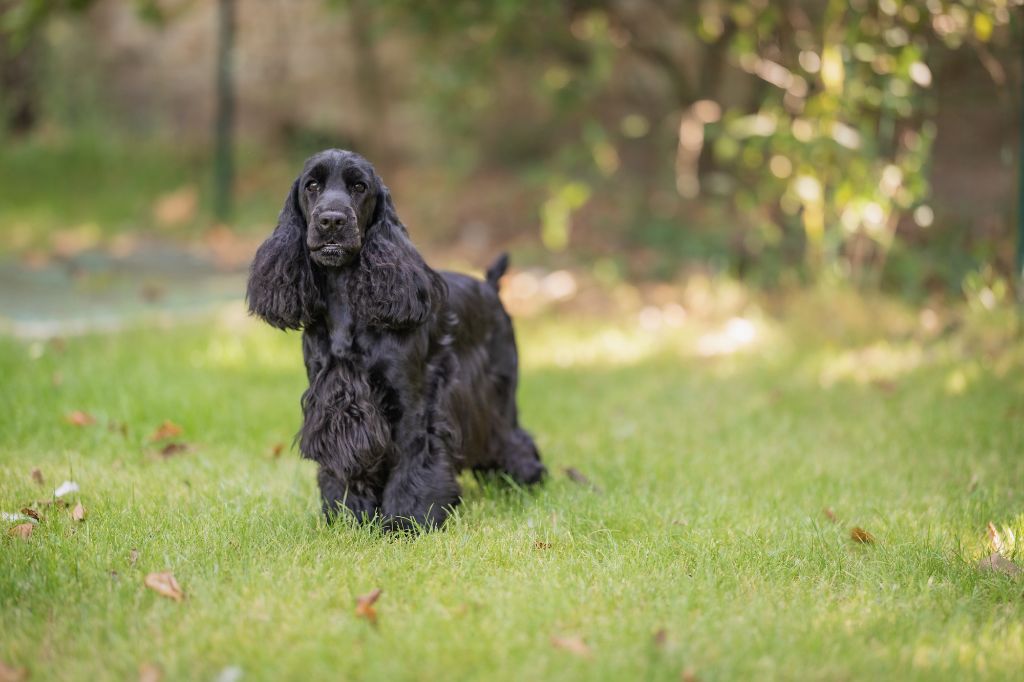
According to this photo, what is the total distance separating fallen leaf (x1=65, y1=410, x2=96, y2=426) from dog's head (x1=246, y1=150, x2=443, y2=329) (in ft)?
5.60

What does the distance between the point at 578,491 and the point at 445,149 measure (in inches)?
345

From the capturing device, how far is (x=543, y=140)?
40.2 feet

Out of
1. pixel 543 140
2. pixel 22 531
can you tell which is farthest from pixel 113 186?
pixel 22 531

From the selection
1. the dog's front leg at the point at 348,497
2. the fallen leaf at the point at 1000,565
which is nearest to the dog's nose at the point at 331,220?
the dog's front leg at the point at 348,497

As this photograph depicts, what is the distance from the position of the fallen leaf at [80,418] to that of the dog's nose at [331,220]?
213 centimetres

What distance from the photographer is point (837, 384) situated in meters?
5.83

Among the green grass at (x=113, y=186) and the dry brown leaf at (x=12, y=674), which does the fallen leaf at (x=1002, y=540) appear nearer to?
the dry brown leaf at (x=12, y=674)

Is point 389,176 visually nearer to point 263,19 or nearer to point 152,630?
point 263,19

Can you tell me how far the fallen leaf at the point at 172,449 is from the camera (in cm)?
440

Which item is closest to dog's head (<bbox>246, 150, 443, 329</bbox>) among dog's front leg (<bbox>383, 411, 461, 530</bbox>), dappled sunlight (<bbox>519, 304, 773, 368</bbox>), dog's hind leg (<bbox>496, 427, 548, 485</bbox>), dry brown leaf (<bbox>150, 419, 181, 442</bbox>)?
dog's front leg (<bbox>383, 411, 461, 530</bbox>)

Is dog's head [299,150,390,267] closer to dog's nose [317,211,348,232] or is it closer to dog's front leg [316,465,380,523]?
dog's nose [317,211,348,232]

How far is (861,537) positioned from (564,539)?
1033 mm

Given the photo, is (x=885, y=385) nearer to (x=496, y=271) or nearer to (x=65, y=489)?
(x=496, y=271)

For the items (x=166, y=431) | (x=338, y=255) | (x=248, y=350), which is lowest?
(x=248, y=350)
